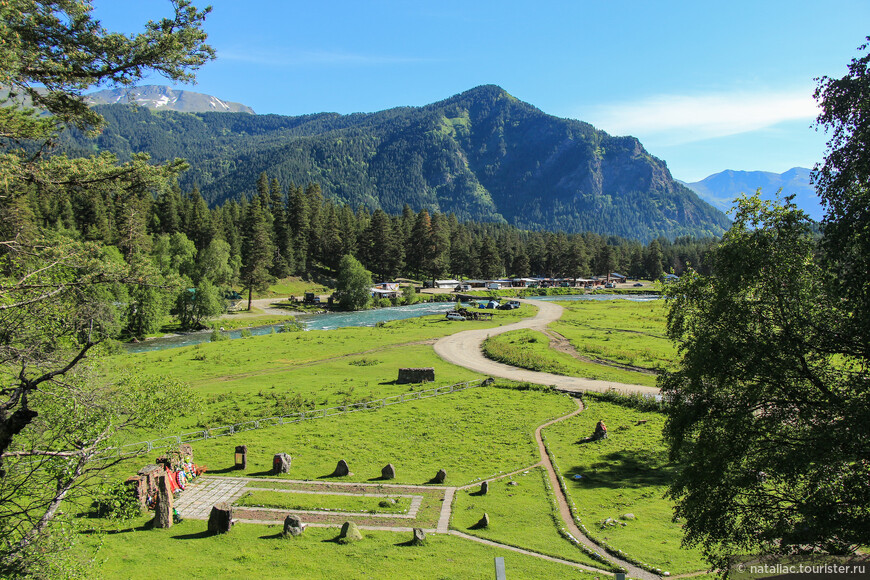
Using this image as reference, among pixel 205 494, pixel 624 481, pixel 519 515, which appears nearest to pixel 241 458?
pixel 205 494

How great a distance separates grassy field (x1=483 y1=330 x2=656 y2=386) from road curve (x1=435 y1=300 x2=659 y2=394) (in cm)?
116

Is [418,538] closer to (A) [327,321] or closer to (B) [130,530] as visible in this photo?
(B) [130,530]

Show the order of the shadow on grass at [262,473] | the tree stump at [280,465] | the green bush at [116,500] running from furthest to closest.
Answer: the tree stump at [280,465]
the shadow on grass at [262,473]
the green bush at [116,500]

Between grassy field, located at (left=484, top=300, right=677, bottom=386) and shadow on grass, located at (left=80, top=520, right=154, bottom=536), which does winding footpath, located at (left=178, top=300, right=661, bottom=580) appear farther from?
grassy field, located at (left=484, top=300, right=677, bottom=386)

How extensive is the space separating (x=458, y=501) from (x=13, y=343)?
55.2ft

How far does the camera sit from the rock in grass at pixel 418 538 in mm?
17344

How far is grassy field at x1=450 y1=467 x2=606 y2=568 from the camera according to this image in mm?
17391

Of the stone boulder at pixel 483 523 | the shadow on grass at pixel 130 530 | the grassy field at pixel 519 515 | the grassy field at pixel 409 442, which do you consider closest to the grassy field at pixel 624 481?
the grassy field at pixel 519 515

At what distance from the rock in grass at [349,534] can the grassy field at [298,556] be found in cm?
25

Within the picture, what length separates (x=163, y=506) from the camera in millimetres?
18547

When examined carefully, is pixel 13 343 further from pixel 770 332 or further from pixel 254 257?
pixel 254 257

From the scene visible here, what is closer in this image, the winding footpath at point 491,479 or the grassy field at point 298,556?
the grassy field at point 298,556

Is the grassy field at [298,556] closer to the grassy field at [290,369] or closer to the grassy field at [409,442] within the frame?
the grassy field at [409,442]

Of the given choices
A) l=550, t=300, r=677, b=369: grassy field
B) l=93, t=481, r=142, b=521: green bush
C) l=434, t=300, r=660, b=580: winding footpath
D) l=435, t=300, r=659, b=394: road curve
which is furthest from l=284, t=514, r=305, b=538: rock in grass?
l=435, t=300, r=659, b=394: road curve
